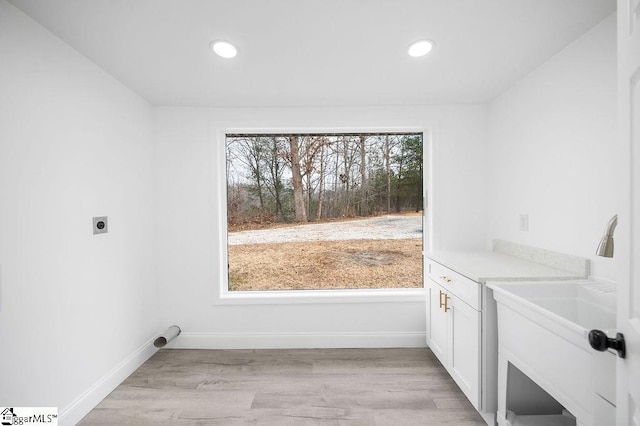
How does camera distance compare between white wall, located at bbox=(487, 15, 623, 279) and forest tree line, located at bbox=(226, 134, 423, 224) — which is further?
forest tree line, located at bbox=(226, 134, 423, 224)

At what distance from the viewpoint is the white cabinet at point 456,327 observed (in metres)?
1.77

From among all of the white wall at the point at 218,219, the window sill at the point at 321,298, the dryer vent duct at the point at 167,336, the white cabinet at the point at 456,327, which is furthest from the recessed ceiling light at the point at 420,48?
the dryer vent duct at the point at 167,336

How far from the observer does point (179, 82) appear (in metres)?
2.26

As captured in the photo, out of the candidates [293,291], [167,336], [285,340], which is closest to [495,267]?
[293,291]

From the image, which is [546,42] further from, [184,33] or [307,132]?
[184,33]

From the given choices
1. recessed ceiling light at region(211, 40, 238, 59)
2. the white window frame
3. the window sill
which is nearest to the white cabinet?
the window sill

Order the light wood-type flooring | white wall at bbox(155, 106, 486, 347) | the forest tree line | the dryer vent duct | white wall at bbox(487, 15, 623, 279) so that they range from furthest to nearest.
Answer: the forest tree line
white wall at bbox(155, 106, 486, 347)
the dryer vent duct
the light wood-type flooring
white wall at bbox(487, 15, 623, 279)

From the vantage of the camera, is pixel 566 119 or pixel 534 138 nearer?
pixel 566 119

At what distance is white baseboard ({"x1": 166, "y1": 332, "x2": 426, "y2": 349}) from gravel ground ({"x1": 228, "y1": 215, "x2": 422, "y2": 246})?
0.85 meters

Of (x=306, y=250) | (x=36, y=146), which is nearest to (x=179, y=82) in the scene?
(x=36, y=146)

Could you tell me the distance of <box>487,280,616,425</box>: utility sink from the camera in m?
1.11

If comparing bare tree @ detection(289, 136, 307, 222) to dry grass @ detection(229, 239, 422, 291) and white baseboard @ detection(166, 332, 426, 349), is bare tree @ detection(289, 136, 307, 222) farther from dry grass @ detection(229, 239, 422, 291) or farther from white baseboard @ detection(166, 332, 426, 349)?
white baseboard @ detection(166, 332, 426, 349)

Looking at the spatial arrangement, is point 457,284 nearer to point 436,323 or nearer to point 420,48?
point 436,323

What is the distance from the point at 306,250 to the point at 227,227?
0.77 meters
